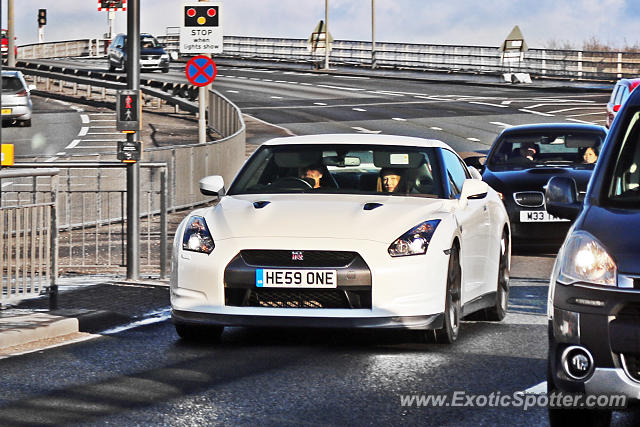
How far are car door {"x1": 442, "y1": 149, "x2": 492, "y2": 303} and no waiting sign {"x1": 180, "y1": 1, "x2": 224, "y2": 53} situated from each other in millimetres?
17153

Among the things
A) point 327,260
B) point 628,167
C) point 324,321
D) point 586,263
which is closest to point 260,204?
point 327,260

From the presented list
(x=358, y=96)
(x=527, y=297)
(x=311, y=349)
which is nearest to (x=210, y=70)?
(x=527, y=297)

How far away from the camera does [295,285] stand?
856 centimetres

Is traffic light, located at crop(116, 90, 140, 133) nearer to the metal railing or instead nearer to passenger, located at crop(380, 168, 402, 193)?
the metal railing

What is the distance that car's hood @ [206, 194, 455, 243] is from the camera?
8.73 m

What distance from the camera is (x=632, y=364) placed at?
563cm

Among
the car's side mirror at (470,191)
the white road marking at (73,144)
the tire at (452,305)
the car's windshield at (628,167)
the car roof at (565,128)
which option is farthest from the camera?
the white road marking at (73,144)

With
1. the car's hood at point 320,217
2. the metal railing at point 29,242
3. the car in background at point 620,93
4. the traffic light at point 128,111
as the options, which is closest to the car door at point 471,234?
the car's hood at point 320,217

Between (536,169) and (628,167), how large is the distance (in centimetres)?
941

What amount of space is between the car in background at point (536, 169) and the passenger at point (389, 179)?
18.2 feet

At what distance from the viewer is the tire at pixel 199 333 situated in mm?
9188

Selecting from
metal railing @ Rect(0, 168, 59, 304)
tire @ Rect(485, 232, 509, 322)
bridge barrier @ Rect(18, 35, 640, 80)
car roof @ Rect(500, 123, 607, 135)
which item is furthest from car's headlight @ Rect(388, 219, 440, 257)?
bridge barrier @ Rect(18, 35, 640, 80)

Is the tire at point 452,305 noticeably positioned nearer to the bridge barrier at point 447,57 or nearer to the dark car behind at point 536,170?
the dark car behind at point 536,170

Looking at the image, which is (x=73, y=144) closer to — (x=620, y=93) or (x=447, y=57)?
(x=620, y=93)
